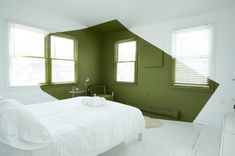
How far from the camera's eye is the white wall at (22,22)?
114 inches

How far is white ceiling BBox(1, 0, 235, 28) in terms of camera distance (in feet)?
9.78

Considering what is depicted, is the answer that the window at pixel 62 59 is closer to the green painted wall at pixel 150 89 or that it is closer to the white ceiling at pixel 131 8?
the white ceiling at pixel 131 8

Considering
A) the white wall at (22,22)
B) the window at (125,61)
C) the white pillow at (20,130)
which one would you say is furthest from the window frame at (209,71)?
the white pillow at (20,130)

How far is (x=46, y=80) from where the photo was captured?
3.71m

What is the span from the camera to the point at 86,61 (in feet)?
15.6

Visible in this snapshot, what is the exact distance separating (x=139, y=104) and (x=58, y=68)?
262 cm

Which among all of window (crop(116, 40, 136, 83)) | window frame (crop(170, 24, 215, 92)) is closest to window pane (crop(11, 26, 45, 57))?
window (crop(116, 40, 136, 83))

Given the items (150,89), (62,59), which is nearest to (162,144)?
(150,89)

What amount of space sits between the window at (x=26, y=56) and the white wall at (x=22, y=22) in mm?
120

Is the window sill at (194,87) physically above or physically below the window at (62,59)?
below

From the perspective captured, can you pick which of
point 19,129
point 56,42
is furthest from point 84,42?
point 19,129

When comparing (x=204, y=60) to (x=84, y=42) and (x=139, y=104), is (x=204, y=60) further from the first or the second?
(x=84, y=42)

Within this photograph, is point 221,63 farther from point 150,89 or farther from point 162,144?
point 162,144

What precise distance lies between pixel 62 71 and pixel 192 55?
3496 millimetres
